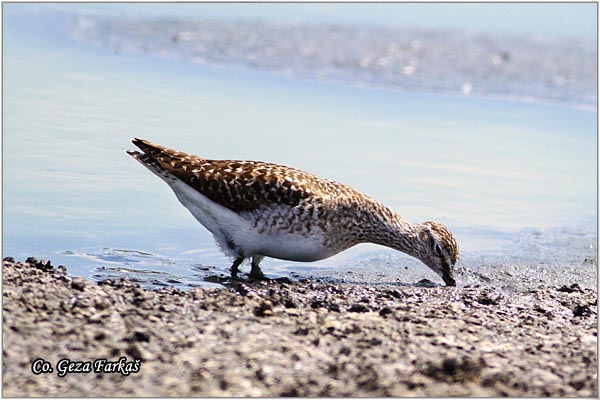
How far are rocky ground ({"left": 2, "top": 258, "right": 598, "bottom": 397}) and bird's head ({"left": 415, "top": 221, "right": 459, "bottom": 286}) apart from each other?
1.26m

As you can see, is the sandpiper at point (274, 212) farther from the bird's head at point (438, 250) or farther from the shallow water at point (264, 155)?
the shallow water at point (264, 155)

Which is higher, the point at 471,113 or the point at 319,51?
the point at 319,51

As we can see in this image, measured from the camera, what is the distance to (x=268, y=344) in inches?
250

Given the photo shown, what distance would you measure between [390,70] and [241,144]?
26.9ft

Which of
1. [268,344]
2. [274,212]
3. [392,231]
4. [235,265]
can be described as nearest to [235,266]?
[235,265]

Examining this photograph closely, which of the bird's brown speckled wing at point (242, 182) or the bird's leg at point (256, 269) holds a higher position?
the bird's brown speckled wing at point (242, 182)

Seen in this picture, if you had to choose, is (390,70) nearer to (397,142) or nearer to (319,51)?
(319,51)

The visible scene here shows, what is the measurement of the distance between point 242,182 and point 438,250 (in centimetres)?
199

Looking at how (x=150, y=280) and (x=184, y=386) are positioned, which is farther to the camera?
(x=150, y=280)

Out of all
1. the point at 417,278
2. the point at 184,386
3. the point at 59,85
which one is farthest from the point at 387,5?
the point at 184,386

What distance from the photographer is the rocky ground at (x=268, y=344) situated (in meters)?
5.75

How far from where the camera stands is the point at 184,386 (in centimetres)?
564

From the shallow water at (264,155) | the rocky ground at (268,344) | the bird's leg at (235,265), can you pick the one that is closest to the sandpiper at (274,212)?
the bird's leg at (235,265)

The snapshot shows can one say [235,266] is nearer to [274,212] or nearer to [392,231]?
[274,212]
